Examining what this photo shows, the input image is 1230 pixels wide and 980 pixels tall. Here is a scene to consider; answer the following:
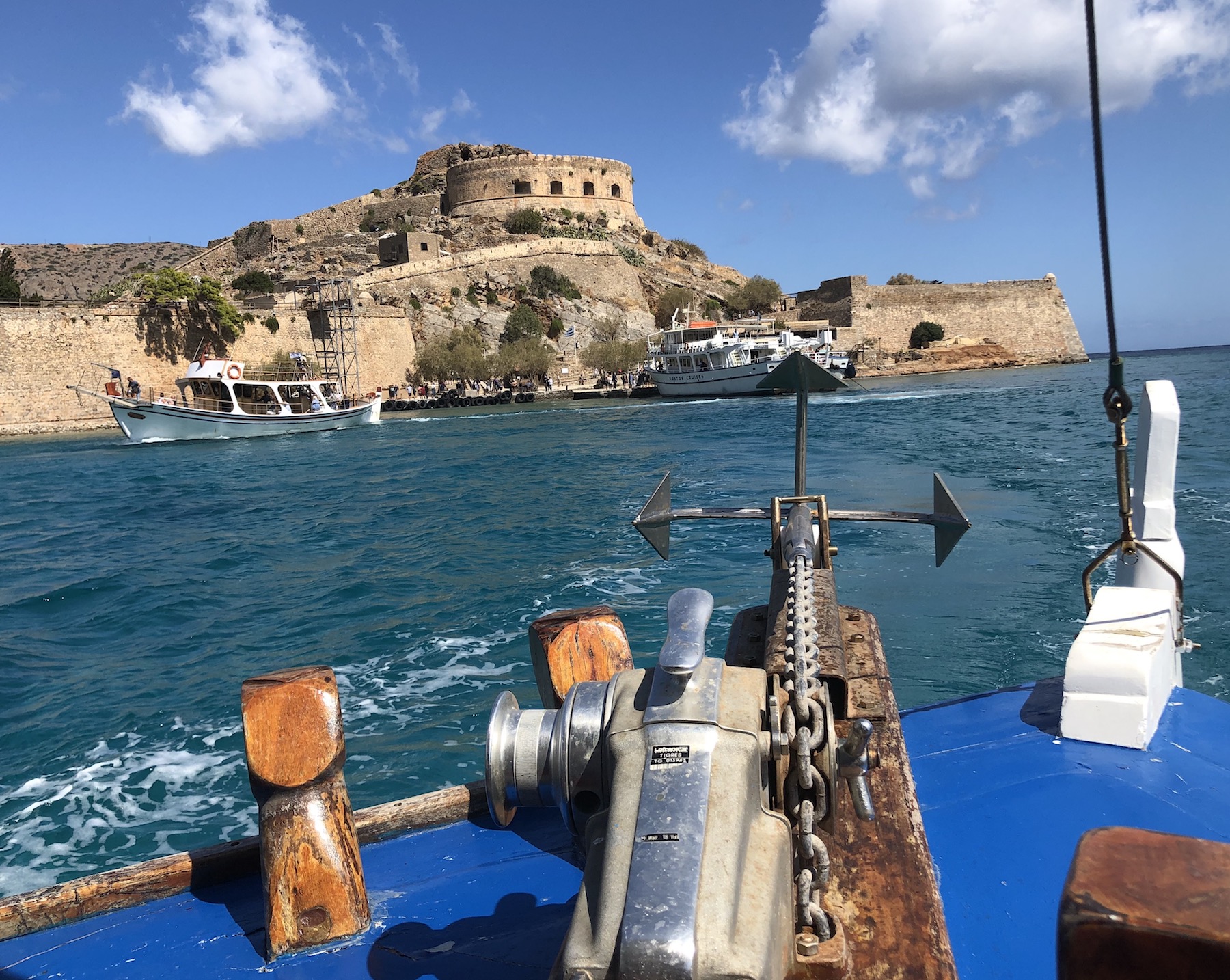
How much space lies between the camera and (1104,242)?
2979 millimetres

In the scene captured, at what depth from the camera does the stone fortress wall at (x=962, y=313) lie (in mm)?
60062

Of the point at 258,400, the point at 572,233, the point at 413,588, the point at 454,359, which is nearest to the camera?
the point at 413,588

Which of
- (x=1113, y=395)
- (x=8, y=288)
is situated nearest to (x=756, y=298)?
(x=8, y=288)

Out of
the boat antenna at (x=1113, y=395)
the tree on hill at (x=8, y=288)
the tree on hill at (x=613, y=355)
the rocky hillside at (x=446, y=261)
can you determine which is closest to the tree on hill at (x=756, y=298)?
the rocky hillside at (x=446, y=261)

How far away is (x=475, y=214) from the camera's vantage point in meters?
61.6

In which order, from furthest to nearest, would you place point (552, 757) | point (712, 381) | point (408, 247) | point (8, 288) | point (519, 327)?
point (408, 247) → point (519, 327) → point (712, 381) → point (8, 288) → point (552, 757)

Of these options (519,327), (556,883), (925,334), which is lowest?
(556,883)

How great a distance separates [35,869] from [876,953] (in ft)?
14.9

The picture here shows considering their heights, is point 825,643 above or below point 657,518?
below

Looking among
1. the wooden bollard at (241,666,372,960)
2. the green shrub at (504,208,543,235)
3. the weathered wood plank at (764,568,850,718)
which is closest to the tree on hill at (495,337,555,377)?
the green shrub at (504,208,543,235)

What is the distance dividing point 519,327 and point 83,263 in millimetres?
37138

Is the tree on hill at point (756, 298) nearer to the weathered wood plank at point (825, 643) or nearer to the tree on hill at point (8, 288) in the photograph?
the tree on hill at point (8, 288)

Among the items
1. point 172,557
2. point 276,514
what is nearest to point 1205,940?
point 172,557

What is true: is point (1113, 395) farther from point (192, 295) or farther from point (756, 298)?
point (756, 298)
